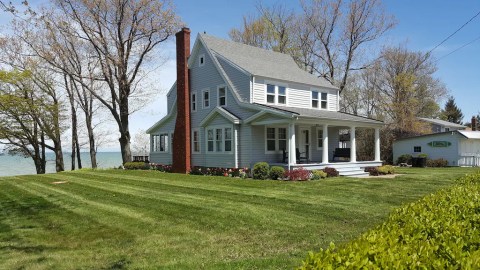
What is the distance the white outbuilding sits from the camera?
29.6m

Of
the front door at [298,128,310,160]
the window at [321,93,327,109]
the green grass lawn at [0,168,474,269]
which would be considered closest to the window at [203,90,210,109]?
the front door at [298,128,310,160]

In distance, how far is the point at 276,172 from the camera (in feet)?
59.3

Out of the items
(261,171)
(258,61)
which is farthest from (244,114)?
(258,61)

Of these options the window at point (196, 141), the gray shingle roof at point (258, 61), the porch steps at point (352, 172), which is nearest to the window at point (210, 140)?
the window at point (196, 141)

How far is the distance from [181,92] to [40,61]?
16.3m

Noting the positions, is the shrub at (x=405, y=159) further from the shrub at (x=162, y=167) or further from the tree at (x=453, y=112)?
the tree at (x=453, y=112)

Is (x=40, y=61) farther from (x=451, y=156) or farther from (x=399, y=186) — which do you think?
(x=451, y=156)

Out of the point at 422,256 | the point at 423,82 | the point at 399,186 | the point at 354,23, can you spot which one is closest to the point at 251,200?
the point at 399,186

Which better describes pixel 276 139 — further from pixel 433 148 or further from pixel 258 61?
pixel 433 148

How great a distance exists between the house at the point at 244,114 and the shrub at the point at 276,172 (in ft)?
3.56

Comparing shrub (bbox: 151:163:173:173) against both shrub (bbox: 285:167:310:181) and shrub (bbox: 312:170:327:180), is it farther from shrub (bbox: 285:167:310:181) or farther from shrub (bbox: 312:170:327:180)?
shrub (bbox: 312:170:327:180)

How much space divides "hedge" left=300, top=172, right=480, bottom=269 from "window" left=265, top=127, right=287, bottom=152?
17483 millimetres

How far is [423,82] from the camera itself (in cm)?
4438

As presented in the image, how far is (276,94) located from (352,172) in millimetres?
6565
